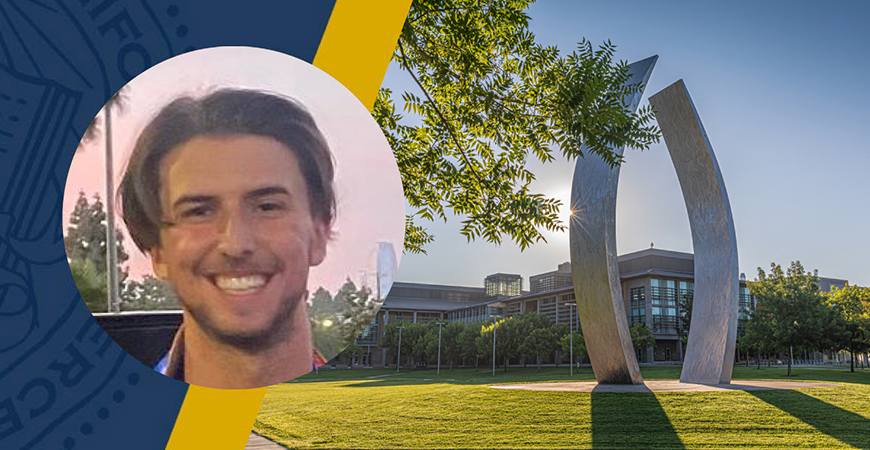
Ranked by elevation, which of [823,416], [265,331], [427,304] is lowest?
[823,416]

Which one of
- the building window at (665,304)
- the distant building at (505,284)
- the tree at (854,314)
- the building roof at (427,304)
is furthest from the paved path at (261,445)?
the distant building at (505,284)

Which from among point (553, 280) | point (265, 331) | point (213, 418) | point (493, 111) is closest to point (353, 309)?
point (265, 331)

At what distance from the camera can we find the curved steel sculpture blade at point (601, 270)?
1639 cm

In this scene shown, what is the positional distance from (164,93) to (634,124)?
4.55m

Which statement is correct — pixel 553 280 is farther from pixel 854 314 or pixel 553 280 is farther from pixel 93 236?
pixel 93 236

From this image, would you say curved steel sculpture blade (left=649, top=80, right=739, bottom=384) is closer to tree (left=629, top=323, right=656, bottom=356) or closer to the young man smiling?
the young man smiling

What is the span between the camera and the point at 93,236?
200 cm

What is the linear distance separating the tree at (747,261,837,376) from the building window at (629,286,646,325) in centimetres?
2396

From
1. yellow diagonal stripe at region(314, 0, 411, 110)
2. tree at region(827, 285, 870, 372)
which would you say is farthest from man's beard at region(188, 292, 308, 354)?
tree at region(827, 285, 870, 372)

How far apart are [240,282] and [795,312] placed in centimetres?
4263

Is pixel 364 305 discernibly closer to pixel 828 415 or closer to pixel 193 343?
pixel 193 343

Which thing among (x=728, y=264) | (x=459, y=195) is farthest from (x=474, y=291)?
(x=459, y=195)

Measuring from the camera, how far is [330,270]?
6.64 feet

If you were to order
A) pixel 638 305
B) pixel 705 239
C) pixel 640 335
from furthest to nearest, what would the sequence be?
pixel 638 305
pixel 640 335
pixel 705 239
